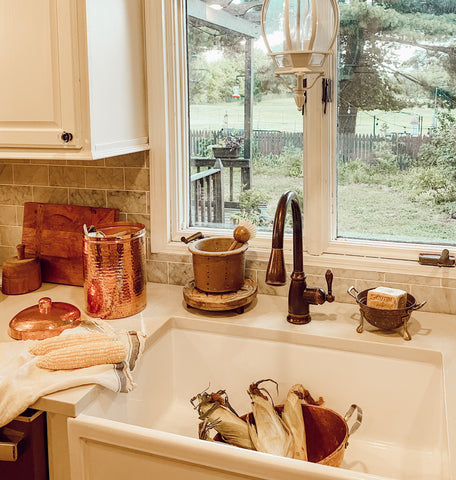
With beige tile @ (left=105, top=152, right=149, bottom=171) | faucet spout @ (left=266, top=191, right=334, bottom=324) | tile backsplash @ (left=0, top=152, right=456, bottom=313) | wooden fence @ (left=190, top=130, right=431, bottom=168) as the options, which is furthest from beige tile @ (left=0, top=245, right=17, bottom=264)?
faucet spout @ (left=266, top=191, right=334, bottom=324)

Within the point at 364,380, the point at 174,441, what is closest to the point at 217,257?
the point at 364,380

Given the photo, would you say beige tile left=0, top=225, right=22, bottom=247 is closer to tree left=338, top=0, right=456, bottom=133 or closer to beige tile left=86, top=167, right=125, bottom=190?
beige tile left=86, top=167, right=125, bottom=190

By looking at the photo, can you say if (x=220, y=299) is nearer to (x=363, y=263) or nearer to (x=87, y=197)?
(x=363, y=263)

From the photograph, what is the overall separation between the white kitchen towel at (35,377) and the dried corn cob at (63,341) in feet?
0.08

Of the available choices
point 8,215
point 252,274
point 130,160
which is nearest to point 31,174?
point 8,215

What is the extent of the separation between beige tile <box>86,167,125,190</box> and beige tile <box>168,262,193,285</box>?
34cm

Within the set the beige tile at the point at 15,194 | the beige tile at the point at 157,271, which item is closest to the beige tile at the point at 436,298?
the beige tile at the point at 157,271

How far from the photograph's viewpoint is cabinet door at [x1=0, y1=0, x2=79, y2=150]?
167 centimetres

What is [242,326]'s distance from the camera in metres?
1.79

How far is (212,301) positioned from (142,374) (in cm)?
31

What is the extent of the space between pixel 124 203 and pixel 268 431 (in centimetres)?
102

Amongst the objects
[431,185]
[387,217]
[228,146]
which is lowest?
[387,217]

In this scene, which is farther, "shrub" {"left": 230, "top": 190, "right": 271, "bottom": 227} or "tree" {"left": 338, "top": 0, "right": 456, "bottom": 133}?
"shrub" {"left": 230, "top": 190, "right": 271, "bottom": 227}

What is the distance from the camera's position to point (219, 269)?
1832 millimetres
